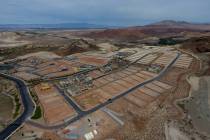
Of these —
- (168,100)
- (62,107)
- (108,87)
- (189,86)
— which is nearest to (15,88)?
(62,107)

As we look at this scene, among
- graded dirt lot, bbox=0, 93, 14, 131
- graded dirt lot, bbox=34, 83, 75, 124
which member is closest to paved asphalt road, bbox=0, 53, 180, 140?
graded dirt lot, bbox=34, 83, 75, 124

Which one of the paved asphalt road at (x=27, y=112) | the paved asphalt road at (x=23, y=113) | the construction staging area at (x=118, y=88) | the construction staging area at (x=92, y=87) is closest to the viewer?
the paved asphalt road at (x=23, y=113)

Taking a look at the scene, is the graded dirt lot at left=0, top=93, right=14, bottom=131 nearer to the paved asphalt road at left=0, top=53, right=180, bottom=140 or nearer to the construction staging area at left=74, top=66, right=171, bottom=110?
the paved asphalt road at left=0, top=53, right=180, bottom=140

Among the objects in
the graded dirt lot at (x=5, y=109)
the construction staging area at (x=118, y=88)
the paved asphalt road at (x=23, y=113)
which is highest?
the construction staging area at (x=118, y=88)

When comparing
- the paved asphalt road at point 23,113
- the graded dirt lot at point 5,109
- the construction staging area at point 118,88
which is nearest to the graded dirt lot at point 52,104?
the paved asphalt road at point 23,113

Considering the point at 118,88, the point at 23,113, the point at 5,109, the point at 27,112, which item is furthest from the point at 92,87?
the point at 5,109

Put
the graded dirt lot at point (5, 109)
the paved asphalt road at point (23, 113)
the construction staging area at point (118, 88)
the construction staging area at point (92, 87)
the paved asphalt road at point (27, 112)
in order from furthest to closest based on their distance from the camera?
1. the construction staging area at point (118, 88)
2. the graded dirt lot at point (5, 109)
3. the construction staging area at point (92, 87)
4. the paved asphalt road at point (27, 112)
5. the paved asphalt road at point (23, 113)

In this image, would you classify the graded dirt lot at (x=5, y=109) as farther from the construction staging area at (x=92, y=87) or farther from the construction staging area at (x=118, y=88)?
the construction staging area at (x=118, y=88)

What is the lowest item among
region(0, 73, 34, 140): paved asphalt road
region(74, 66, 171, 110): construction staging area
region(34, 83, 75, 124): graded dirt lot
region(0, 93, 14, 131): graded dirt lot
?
region(0, 93, 14, 131): graded dirt lot

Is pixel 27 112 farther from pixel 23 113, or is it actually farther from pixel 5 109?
pixel 5 109

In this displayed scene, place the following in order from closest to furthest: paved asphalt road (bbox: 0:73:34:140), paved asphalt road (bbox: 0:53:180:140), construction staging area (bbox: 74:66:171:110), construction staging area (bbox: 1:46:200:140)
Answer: paved asphalt road (bbox: 0:73:34:140)
paved asphalt road (bbox: 0:53:180:140)
construction staging area (bbox: 1:46:200:140)
construction staging area (bbox: 74:66:171:110)
